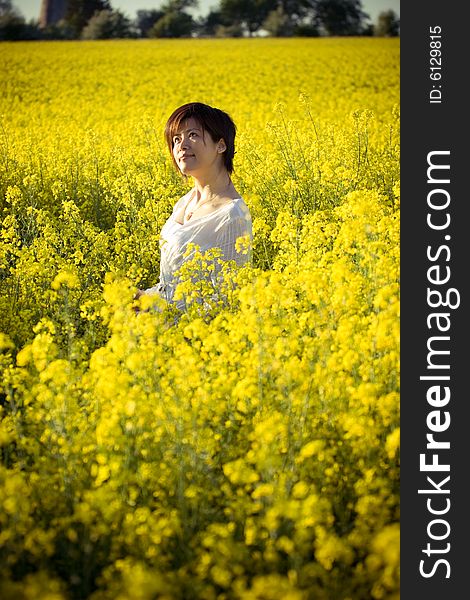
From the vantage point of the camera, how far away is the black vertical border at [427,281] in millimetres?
2503

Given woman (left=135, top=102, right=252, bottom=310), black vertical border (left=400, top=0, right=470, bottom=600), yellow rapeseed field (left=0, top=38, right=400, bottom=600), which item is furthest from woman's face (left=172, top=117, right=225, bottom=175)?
black vertical border (left=400, top=0, right=470, bottom=600)

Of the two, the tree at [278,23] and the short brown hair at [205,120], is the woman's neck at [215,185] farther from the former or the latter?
the tree at [278,23]

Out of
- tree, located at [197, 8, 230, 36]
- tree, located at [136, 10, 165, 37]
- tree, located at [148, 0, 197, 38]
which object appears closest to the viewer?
tree, located at [148, 0, 197, 38]

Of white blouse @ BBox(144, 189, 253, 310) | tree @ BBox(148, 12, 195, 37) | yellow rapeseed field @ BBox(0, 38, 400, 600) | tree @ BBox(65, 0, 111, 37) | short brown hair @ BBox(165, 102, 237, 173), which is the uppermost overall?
tree @ BBox(148, 12, 195, 37)

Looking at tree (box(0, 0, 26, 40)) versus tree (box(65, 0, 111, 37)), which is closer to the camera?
tree (box(0, 0, 26, 40))

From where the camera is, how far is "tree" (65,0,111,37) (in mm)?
20977

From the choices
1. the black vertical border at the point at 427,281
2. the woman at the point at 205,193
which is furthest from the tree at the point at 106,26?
the black vertical border at the point at 427,281

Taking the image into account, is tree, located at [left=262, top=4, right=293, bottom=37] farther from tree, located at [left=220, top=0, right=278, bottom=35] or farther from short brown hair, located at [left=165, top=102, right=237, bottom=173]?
short brown hair, located at [left=165, top=102, right=237, bottom=173]

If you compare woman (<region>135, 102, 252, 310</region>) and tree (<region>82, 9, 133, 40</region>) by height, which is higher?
tree (<region>82, 9, 133, 40</region>)

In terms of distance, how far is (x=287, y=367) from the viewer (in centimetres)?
279

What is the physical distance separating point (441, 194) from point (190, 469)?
133 cm

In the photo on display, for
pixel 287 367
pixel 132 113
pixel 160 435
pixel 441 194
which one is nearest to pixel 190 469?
pixel 160 435

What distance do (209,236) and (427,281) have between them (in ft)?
4.93

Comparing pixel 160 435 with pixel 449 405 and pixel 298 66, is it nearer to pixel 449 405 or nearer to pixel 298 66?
pixel 449 405
